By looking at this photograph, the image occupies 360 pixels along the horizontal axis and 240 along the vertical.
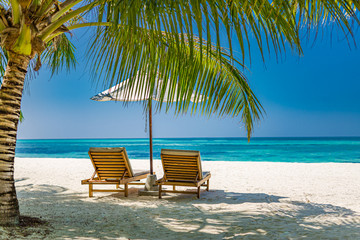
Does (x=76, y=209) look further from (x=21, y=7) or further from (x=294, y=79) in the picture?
(x=294, y=79)

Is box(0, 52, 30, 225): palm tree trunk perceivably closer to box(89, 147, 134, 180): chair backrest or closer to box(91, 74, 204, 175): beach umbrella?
box(91, 74, 204, 175): beach umbrella

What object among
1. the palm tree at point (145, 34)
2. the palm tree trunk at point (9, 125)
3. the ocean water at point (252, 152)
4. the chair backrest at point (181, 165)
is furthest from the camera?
the ocean water at point (252, 152)

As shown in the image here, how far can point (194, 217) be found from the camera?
401cm

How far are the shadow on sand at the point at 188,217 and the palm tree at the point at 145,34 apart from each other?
2.71 ft

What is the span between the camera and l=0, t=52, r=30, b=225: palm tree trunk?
3.16 m

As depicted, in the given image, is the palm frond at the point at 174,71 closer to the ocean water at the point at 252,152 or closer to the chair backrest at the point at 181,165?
the chair backrest at the point at 181,165

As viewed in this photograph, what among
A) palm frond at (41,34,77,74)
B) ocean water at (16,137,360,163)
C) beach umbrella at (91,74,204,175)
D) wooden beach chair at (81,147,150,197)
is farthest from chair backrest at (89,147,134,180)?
ocean water at (16,137,360,163)

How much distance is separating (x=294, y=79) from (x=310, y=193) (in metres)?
51.4

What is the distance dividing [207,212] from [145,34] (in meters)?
2.52

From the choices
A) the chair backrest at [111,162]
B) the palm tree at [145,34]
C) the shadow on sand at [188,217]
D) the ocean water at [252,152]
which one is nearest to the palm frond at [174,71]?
the palm tree at [145,34]

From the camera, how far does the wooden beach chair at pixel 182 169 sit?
4.99 m

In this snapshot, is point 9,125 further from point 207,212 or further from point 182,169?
point 182,169

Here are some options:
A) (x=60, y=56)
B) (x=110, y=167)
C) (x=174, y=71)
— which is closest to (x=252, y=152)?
(x=60, y=56)

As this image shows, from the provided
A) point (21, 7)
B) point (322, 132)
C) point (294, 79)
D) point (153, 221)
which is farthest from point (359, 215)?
point (294, 79)
